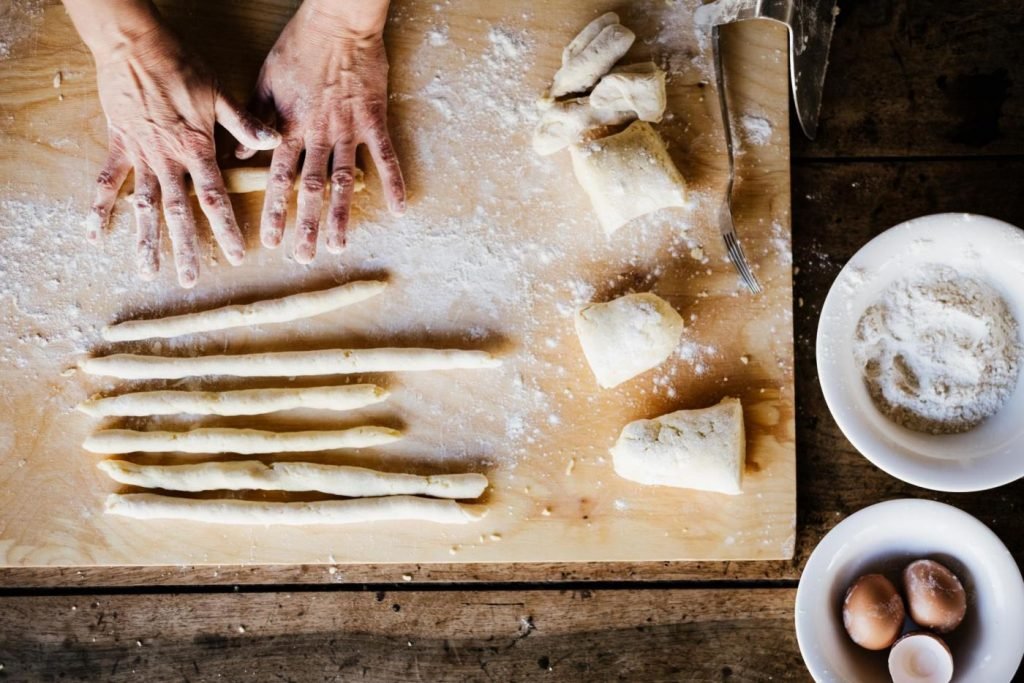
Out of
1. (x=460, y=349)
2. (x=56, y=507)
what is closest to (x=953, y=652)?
(x=460, y=349)

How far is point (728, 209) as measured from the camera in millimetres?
1445

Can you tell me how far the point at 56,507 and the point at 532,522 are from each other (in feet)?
3.05

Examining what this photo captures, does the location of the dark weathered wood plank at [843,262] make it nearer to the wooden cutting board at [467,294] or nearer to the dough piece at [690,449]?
the wooden cutting board at [467,294]

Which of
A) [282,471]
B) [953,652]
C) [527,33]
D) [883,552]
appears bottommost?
[953,652]

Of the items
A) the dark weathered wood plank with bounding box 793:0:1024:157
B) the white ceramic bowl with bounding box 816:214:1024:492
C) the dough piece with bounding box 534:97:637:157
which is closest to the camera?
the white ceramic bowl with bounding box 816:214:1024:492

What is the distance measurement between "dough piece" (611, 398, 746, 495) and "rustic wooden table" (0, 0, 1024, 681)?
219mm

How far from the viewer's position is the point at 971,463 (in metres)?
1.37

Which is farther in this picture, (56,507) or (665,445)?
(56,507)

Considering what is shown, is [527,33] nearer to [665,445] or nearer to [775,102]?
[775,102]

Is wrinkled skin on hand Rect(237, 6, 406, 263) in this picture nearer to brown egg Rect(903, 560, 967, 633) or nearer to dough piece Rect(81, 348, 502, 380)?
dough piece Rect(81, 348, 502, 380)

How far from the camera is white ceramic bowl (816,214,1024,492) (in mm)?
1347

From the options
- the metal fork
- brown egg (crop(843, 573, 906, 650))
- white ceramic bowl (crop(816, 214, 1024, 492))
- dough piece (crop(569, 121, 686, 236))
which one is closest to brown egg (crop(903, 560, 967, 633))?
brown egg (crop(843, 573, 906, 650))

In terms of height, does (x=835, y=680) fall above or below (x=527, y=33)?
below

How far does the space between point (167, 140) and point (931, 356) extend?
143 cm
